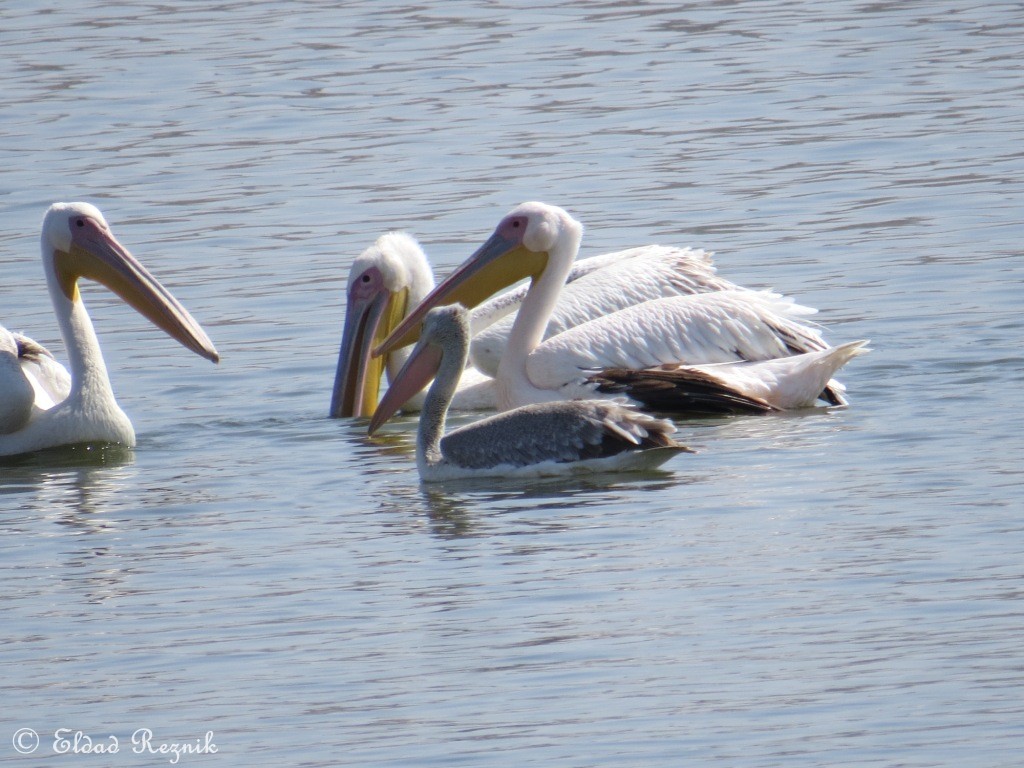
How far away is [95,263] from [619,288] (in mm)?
1953

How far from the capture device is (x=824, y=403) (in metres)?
7.86

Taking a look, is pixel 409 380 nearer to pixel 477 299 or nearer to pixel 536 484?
pixel 477 299

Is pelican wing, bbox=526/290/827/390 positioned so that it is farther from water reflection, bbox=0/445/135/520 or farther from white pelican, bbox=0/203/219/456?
water reflection, bbox=0/445/135/520

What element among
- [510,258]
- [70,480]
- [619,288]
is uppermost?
[510,258]

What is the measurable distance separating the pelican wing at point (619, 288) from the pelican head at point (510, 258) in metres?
0.16

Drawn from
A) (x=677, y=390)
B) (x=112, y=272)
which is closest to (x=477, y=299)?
(x=677, y=390)

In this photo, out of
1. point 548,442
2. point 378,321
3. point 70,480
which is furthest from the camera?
point 378,321

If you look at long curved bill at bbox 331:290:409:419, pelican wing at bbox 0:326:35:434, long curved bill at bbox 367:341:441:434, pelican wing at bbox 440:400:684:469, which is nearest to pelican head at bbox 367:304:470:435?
long curved bill at bbox 367:341:441:434

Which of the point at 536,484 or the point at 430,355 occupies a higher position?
the point at 430,355

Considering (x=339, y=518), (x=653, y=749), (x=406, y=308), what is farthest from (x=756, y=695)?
(x=406, y=308)

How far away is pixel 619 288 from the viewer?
26.9 feet

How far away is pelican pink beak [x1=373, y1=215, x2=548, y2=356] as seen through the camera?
8234mm

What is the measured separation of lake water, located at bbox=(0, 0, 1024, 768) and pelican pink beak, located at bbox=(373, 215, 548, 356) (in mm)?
467

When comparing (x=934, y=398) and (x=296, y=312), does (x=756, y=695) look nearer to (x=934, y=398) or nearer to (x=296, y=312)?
(x=934, y=398)
